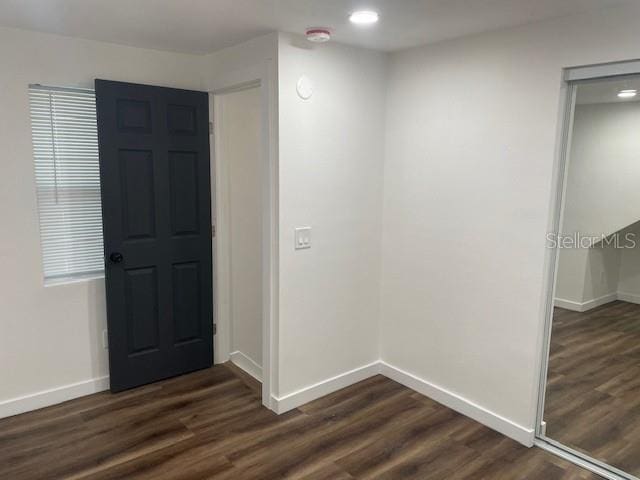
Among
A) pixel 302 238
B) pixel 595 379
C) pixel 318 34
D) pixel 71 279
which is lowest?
pixel 595 379

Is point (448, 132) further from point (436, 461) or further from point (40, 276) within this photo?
point (40, 276)

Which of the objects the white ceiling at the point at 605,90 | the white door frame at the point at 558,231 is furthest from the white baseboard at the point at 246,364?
the white ceiling at the point at 605,90

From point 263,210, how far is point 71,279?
4.57 feet

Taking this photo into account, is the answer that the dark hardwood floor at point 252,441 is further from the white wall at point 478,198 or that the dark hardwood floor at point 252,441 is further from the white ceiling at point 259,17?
the white ceiling at point 259,17

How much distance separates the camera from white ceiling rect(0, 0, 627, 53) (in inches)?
86.7

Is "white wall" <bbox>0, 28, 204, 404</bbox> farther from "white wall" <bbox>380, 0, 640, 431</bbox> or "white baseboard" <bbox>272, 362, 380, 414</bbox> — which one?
"white wall" <bbox>380, 0, 640, 431</bbox>

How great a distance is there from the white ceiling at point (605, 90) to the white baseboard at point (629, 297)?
1255 millimetres

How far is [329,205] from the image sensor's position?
10.2ft

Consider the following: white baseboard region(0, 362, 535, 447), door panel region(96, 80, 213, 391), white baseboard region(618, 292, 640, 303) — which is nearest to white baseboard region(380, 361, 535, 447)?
white baseboard region(0, 362, 535, 447)

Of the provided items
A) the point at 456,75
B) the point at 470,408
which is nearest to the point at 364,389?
the point at 470,408

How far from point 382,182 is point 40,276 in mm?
2379

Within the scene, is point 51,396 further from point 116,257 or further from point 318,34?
point 318,34

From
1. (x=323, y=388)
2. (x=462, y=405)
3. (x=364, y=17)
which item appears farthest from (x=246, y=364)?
(x=364, y=17)

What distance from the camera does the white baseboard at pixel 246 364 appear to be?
3.54 m
